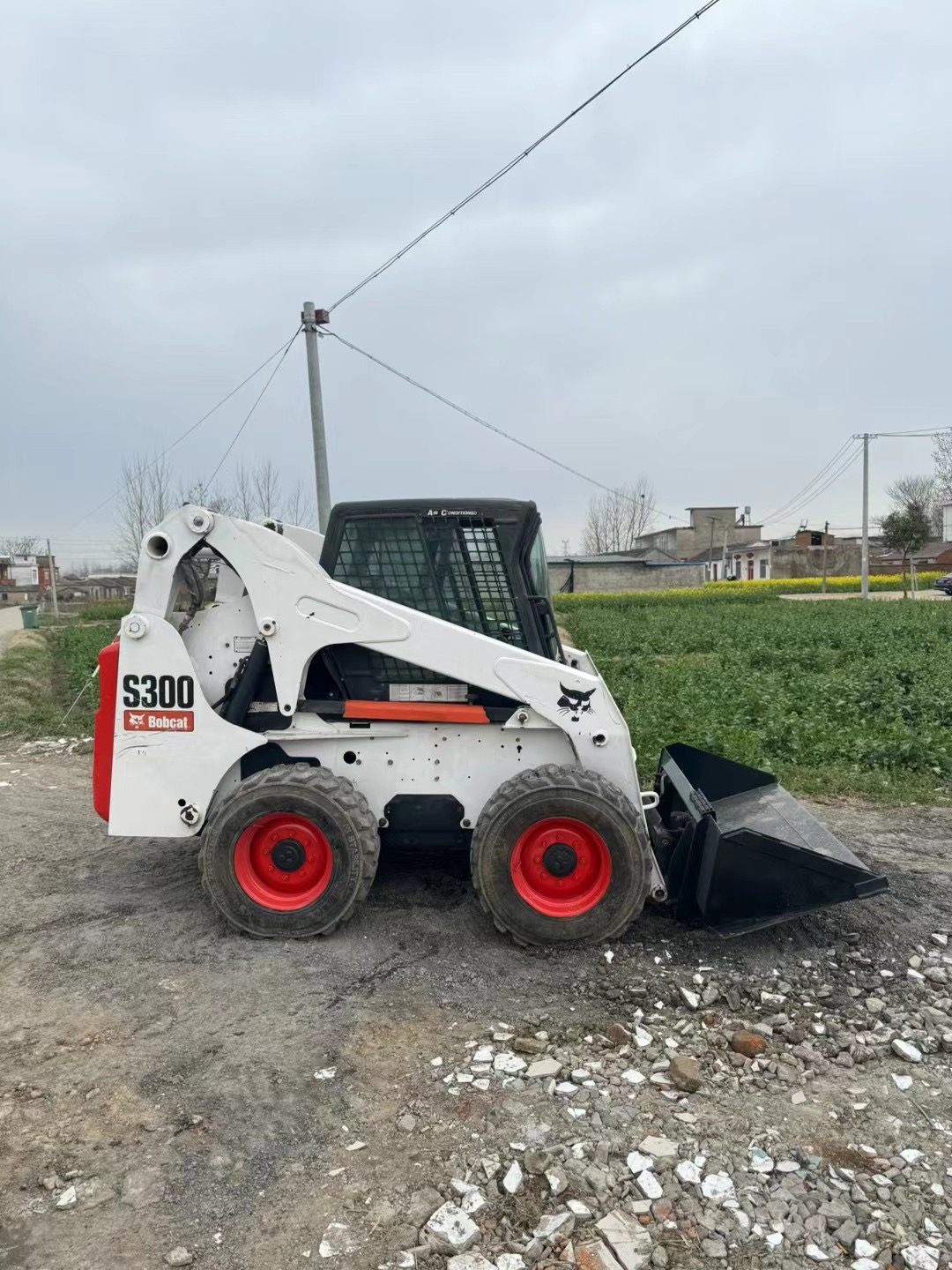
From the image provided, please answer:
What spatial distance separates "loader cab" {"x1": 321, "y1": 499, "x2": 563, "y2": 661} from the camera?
4820 millimetres

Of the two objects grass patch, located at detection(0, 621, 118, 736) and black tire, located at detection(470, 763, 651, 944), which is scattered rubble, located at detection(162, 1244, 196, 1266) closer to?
→ black tire, located at detection(470, 763, 651, 944)

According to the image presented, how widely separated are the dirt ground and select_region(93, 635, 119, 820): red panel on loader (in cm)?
76

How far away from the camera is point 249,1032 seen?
3.77 meters

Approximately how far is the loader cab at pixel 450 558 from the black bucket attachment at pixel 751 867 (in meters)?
1.31

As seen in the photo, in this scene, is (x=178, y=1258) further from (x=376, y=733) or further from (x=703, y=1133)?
(x=376, y=733)

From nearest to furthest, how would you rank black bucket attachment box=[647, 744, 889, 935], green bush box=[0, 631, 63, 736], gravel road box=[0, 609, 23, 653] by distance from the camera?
black bucket attachment box=[647, 744, 889, 935] → green bush box=[0, 631, 63, 736] → gravel road box=[0, 609, 23, 653]

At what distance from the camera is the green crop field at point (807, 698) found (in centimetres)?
809

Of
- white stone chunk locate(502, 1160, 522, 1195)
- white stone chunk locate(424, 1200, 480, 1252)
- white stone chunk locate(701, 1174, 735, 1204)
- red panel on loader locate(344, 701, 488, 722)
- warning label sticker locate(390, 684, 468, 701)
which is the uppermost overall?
warning label sticker locate(390, 684, 468, 701)

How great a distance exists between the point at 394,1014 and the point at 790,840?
2.27 m

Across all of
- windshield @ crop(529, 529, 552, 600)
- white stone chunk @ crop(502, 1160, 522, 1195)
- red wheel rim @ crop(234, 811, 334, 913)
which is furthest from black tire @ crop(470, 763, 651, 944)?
white stone chunk @ crop(502, 1160, 522, 1195)

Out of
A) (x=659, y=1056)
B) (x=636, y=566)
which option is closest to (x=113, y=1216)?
Result: (x=659, y=1056)

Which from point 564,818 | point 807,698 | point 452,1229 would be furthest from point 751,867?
point 807,698

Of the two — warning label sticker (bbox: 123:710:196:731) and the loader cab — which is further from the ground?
the loader cab

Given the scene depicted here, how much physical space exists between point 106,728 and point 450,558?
2.15 metres
